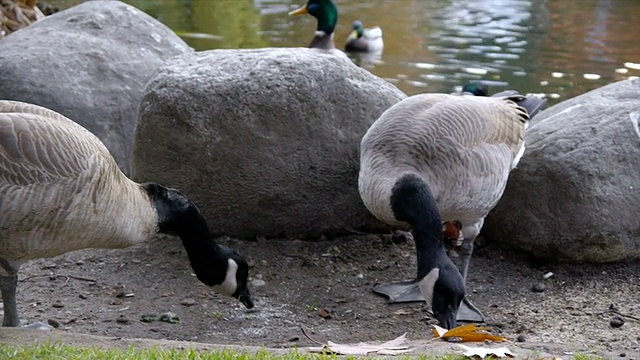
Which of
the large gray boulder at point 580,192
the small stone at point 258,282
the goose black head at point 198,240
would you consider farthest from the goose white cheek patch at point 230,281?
the large gray boulder at point 580,192

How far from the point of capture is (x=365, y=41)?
18578 mm

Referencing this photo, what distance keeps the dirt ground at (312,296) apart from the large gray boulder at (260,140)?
0.99ft

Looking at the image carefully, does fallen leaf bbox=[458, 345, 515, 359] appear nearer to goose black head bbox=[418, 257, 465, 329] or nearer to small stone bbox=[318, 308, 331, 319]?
goose black head bbox=[418, 257, 465, 329]

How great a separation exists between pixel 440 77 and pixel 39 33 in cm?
792

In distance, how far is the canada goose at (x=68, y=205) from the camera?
5688 mm

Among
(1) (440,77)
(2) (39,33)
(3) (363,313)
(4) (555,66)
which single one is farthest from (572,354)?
(4) (555,66)

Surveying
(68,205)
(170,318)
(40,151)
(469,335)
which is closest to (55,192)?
(68,205)

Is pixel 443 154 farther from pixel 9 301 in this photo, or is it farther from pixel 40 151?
pixel 9 301

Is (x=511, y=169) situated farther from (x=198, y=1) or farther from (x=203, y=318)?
(x=198, y=1)

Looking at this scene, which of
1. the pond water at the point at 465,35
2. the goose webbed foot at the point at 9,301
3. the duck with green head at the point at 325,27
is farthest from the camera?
the duck with green head at the point at 325,27

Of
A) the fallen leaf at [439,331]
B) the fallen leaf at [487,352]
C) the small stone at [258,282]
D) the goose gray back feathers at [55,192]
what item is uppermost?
the goose gray back feathers at [55,192]

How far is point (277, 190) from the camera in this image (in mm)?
7633

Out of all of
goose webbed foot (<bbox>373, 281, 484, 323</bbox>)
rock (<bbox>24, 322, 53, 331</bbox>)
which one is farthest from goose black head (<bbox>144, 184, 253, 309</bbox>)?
goose webbed foot (<bbox>373, 281, 484, 323</bbox>)

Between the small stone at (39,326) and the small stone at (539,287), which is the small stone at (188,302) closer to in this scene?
the small stone at (39,326)
